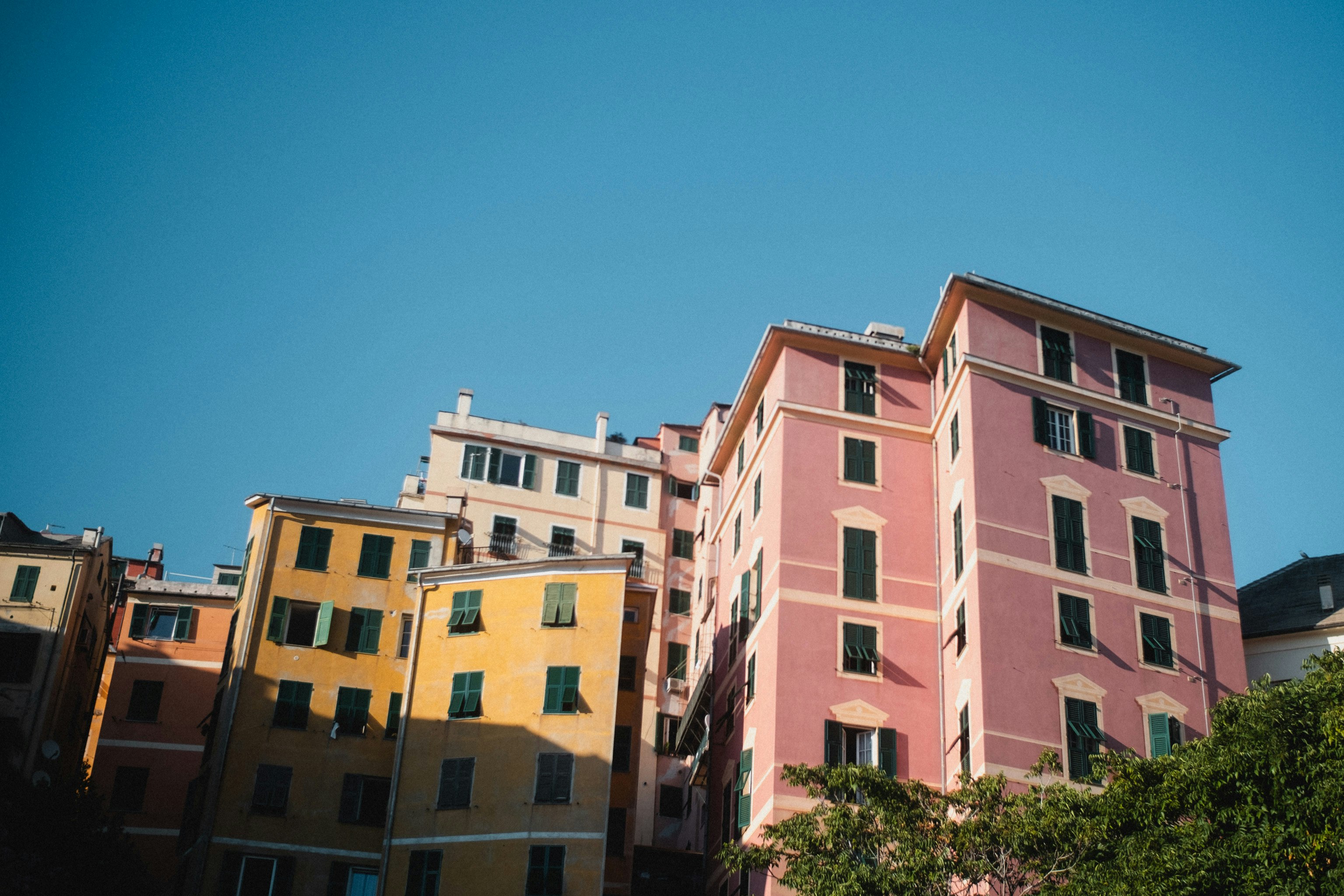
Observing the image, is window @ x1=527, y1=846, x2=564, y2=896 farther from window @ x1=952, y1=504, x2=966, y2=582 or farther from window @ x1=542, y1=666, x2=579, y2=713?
window @ x1=952, y1=504, x2=966, y2=582

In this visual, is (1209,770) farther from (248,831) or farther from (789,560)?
(248,831)

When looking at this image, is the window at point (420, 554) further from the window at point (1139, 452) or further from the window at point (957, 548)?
the window at point (1139, 452)

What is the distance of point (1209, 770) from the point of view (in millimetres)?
31281

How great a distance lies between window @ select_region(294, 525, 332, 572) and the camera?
2105 inches

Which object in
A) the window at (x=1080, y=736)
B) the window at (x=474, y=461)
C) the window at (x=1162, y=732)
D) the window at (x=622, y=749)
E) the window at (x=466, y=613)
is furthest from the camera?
the window at (x=474, y=461)

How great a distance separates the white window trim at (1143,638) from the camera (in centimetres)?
4372

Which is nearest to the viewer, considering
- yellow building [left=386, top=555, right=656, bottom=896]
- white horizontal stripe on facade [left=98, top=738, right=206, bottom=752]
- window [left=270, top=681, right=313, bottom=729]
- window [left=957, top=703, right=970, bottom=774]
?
window [left=957, top=703, right=970, bottom=774]

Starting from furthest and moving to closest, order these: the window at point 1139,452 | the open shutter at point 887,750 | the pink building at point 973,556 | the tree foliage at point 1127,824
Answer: the window at point 1139,452 < the open shutter at point 887,750 < the pink building at point 973,556 < the tree foliage at point 1127,824

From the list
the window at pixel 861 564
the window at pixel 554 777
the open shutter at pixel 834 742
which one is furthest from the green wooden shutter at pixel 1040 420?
the window at pixel 554 777

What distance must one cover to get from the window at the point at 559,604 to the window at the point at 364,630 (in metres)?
6.80

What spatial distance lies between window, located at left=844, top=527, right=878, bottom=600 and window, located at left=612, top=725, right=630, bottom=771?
11.7 m

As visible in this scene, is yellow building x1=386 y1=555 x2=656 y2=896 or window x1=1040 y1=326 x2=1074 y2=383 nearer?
yellow building x1=386 y1=555 x2=656 y2=896

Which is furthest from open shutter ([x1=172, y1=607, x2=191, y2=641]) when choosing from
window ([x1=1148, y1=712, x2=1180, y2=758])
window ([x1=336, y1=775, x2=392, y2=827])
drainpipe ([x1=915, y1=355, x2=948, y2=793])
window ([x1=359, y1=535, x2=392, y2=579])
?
window ([x1=1148, y1=712, x2=1180, y2=758])

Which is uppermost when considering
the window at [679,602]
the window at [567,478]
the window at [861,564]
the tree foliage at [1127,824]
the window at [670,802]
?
the window at [567,478]
